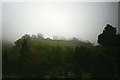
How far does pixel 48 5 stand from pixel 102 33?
2.57 feet

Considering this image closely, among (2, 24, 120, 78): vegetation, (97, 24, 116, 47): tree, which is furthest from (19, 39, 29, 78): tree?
(97, 24, 116, 47): tree

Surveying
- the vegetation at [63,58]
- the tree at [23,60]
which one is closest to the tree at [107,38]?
the vegetation at [63,58]

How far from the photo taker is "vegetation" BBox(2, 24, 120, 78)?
189cm

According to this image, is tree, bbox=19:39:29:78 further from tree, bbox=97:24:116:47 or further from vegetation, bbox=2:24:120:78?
tree, bbox=97:24:116:47

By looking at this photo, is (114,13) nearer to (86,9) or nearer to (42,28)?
(86,9)

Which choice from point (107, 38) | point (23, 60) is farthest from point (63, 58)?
point (107, 38)

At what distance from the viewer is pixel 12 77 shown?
1883mm

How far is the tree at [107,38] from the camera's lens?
6.18ft

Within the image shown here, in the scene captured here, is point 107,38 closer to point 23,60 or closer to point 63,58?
point 63,58

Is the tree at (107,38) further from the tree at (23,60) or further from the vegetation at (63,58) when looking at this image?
the tree at (23,60)

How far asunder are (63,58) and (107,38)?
23.9 inches

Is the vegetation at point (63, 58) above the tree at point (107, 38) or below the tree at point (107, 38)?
below

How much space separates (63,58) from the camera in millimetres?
1906

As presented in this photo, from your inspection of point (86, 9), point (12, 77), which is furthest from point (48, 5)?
point (12, 77)
